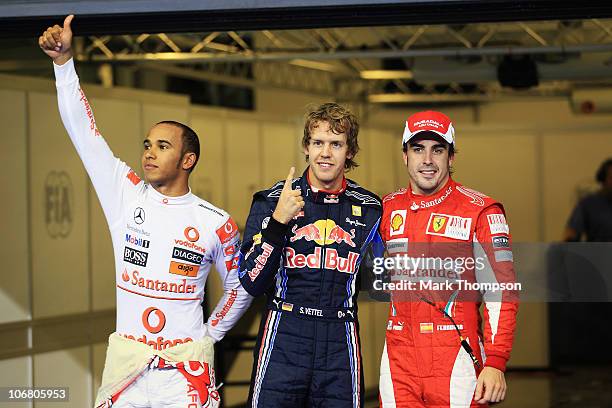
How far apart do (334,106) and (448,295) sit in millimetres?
785

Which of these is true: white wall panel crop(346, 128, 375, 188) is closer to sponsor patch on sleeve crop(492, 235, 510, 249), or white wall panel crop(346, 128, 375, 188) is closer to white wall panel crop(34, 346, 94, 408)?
white wall panel crop(34, 346, 94, 408)

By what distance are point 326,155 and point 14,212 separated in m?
2.70

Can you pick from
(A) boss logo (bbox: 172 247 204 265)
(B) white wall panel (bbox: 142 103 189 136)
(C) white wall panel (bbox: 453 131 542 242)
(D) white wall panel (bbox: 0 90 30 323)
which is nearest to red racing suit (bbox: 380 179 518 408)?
(A) boss logo (bbox: 172 247 204 265)

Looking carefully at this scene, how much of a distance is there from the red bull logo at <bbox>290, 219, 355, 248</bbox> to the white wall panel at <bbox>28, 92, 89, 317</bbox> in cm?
236

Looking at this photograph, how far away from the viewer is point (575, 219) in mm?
6879

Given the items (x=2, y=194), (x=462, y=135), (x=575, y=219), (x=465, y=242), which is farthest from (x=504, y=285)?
(x=462, y=135)

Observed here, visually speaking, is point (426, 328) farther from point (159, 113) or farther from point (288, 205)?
point (159, 113)

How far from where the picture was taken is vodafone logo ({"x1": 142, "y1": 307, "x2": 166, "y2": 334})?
367 centimetres

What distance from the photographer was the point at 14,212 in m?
5.66

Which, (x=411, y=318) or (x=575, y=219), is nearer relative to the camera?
(x=411, y=318)

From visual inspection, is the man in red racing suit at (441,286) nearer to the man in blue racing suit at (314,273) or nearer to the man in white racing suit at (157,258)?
the man in blue racing suit at (314,273)

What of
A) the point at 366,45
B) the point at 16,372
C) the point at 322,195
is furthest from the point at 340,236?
→ the point at 366,45

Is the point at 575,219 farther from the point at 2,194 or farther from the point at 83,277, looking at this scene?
the point at 2,194

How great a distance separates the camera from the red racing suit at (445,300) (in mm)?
3510
